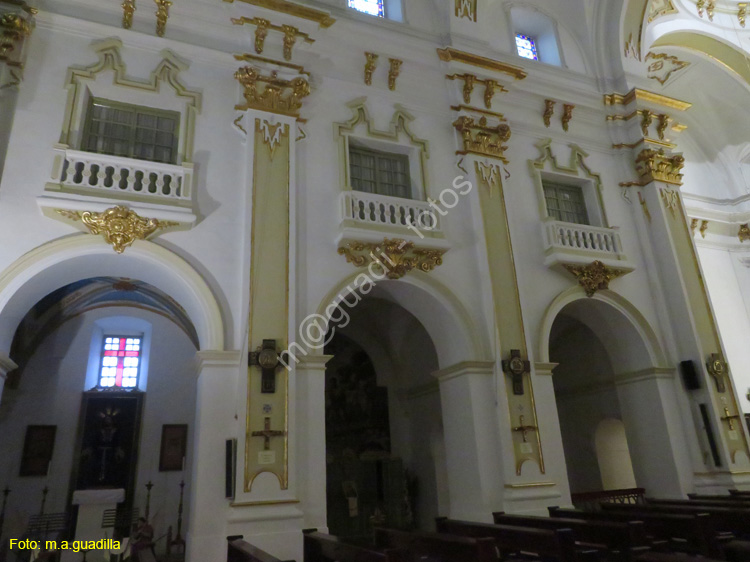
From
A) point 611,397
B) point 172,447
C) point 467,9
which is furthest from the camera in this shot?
point 172,447

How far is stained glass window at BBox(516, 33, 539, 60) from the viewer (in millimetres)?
12275

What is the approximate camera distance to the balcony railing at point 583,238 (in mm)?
10039

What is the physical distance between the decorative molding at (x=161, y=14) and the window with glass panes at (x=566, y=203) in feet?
24.3

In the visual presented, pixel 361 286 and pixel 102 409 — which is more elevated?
pixel 361 286

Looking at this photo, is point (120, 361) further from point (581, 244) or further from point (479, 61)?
point (581, 244)

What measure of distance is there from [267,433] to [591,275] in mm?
6442

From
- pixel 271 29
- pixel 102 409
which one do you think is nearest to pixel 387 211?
pixel 271 29

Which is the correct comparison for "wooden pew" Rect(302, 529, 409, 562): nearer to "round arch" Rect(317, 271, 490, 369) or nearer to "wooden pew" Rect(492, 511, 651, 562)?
"wooden pew" Rect(492, 511, 651, 562)

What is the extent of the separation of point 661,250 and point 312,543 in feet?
30.1

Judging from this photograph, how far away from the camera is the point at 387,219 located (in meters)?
8.88

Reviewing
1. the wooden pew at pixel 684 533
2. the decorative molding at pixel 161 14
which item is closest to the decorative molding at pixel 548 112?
the decorative molding at pixel 161 14

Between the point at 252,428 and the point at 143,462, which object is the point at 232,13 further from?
the point at 143,462

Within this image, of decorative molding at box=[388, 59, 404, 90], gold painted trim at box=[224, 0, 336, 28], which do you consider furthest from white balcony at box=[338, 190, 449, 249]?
gold painted trim at box=[224, 0, 336, 28]

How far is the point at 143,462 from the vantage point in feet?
39.0
